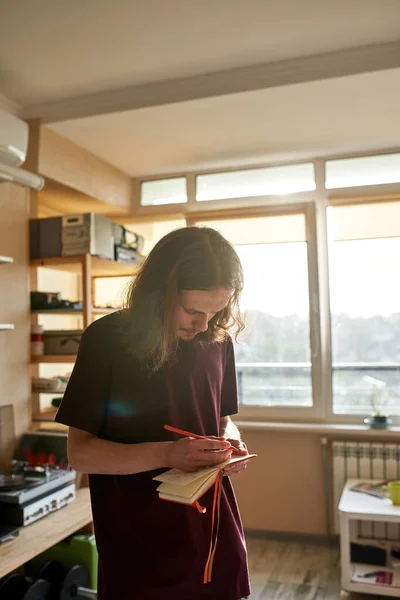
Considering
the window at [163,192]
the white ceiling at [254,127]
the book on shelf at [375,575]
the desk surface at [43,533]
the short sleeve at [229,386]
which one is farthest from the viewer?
the window at [163,192]

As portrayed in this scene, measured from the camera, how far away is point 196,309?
1289mm

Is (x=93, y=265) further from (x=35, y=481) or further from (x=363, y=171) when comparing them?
(x=363, y=171)

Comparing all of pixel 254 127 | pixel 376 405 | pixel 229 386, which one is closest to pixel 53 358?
pixel 254 127

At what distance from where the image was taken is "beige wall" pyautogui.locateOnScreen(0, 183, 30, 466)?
9.62 feet

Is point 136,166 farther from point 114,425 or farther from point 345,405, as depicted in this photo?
point 114,425

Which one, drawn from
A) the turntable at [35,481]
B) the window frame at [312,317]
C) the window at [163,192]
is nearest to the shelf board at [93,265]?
the window at [163,192]

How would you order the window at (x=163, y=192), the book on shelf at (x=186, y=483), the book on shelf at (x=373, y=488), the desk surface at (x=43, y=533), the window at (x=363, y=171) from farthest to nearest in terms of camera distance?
the window at (x=163, y=192) → the window at (x=363, y=171) → the book on shelf at (x=373, y=488) → the desk surface at (x=43, y=533) → the book on shelf at (x=186, y=483)

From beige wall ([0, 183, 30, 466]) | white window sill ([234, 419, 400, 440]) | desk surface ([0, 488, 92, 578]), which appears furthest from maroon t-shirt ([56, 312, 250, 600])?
white window sill ([234, 419, 400, 440])

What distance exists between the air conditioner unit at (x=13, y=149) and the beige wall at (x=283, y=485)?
229cm

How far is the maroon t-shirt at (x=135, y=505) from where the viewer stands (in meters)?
1.17

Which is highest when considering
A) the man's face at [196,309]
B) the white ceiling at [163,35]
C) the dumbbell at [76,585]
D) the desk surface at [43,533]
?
the white ceiling at [163,35]

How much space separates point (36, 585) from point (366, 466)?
216 cm

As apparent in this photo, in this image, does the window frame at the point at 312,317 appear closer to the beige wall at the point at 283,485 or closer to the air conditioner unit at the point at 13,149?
the beige wall at the point at 283,485

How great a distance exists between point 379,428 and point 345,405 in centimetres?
33
